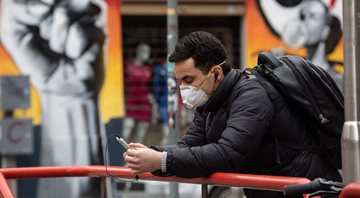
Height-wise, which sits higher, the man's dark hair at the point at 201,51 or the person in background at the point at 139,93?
the man's dark hair at the point at 201,51

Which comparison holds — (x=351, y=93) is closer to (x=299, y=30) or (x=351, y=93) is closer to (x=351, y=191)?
(x=351, y=191)

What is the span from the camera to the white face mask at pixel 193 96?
12.1 feet

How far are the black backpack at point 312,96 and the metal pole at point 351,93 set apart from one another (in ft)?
0.23

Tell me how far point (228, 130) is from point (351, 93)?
641 mm

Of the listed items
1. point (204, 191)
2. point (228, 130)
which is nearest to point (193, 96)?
point (228, 130)

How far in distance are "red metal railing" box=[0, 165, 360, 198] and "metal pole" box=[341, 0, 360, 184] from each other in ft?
1.32

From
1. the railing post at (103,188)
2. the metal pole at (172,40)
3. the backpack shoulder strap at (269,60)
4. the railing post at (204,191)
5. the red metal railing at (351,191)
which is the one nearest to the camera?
the red metal railing at (351,191)

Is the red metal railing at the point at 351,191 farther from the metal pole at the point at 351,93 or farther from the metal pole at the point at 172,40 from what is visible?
the metal pole at the point at 172,40

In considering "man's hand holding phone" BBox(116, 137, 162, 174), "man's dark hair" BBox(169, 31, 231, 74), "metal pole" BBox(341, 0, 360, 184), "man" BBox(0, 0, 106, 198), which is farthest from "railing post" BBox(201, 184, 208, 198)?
"man" BBox(0, 0, 106, 198)

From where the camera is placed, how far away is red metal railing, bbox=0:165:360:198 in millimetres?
3273

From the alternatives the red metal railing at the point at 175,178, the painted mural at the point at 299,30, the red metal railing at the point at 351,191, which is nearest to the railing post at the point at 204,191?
the red metal railing at the point at 175,178

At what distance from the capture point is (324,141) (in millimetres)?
3648

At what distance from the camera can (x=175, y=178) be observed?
3.78 m

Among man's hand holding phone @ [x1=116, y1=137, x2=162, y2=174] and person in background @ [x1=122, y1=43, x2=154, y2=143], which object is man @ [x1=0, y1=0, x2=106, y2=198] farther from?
man's hand holding phone @ [x1=116, y1=137, x2=162, y2=174]
